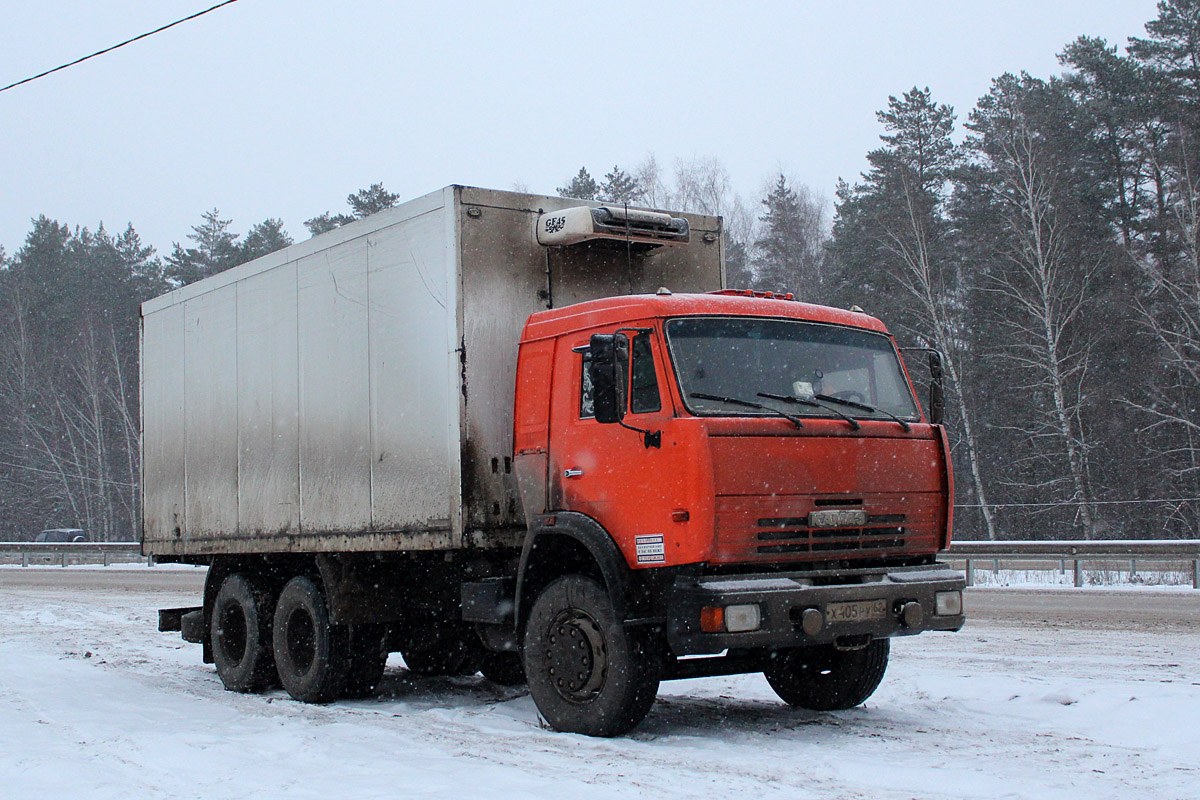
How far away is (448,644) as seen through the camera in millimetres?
10156

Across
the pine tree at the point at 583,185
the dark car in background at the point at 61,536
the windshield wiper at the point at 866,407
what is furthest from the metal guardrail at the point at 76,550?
the windshield wiper at the point at 866,407

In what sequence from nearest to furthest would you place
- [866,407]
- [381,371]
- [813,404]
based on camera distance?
[813,404] < [866,407] < [381,371]

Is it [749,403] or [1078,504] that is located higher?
[749,403]

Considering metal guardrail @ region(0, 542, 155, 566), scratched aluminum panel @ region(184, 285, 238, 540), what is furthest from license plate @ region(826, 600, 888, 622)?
metal guardrail @ region(0, 542, 155, 566)

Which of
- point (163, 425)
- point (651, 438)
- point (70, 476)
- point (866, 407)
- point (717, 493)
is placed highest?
point (70, 476)

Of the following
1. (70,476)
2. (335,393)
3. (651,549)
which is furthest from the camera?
(70,476)

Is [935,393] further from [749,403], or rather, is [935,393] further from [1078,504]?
[1078,504]

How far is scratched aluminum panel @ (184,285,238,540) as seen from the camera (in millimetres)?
11055

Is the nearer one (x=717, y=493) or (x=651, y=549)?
(x=717, y=493)

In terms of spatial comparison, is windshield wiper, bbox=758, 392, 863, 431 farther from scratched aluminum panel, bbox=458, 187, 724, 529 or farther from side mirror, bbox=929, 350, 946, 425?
scratched aluminum panel, bbox=458, 187, 724, 529

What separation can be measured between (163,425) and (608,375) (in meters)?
6.72

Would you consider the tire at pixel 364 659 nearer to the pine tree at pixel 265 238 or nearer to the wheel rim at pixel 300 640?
the wheel rim at pixel 300 640

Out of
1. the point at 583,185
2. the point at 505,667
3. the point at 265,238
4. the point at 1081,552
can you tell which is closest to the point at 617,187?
the point at 583,185

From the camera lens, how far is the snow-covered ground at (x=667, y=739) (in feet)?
19.9
